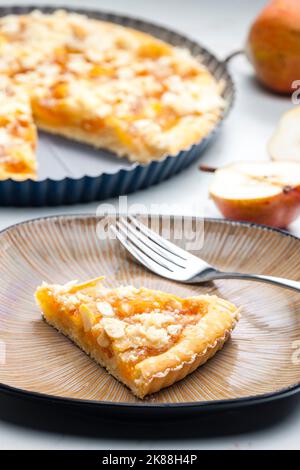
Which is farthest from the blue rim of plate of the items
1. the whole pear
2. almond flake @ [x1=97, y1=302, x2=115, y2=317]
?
almond flake @ [x1=97, y1=302, x2=115, y2=317]

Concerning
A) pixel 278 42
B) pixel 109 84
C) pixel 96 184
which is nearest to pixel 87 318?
pixel 96 184

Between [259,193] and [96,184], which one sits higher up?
[259,193]

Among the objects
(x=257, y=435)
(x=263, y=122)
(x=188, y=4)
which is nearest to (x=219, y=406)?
(x=257, y=435)

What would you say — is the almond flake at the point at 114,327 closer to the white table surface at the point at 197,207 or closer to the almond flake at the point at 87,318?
the almond flake at the point at 87,318

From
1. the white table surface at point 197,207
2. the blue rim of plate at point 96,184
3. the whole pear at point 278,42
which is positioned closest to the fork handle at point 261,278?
the white table surface at point 197,207

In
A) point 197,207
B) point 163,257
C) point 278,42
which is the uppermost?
point 278,42

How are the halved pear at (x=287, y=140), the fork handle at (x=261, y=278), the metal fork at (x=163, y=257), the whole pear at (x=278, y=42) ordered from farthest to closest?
the whole pear at (x=278, y=42)
the halved pear at (x=287, y=140)
the metal fork at (x=163, y=257)
the fork handle at (x=261, y=278)

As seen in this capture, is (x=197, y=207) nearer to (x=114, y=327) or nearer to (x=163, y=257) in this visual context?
(x=163, y=257)
